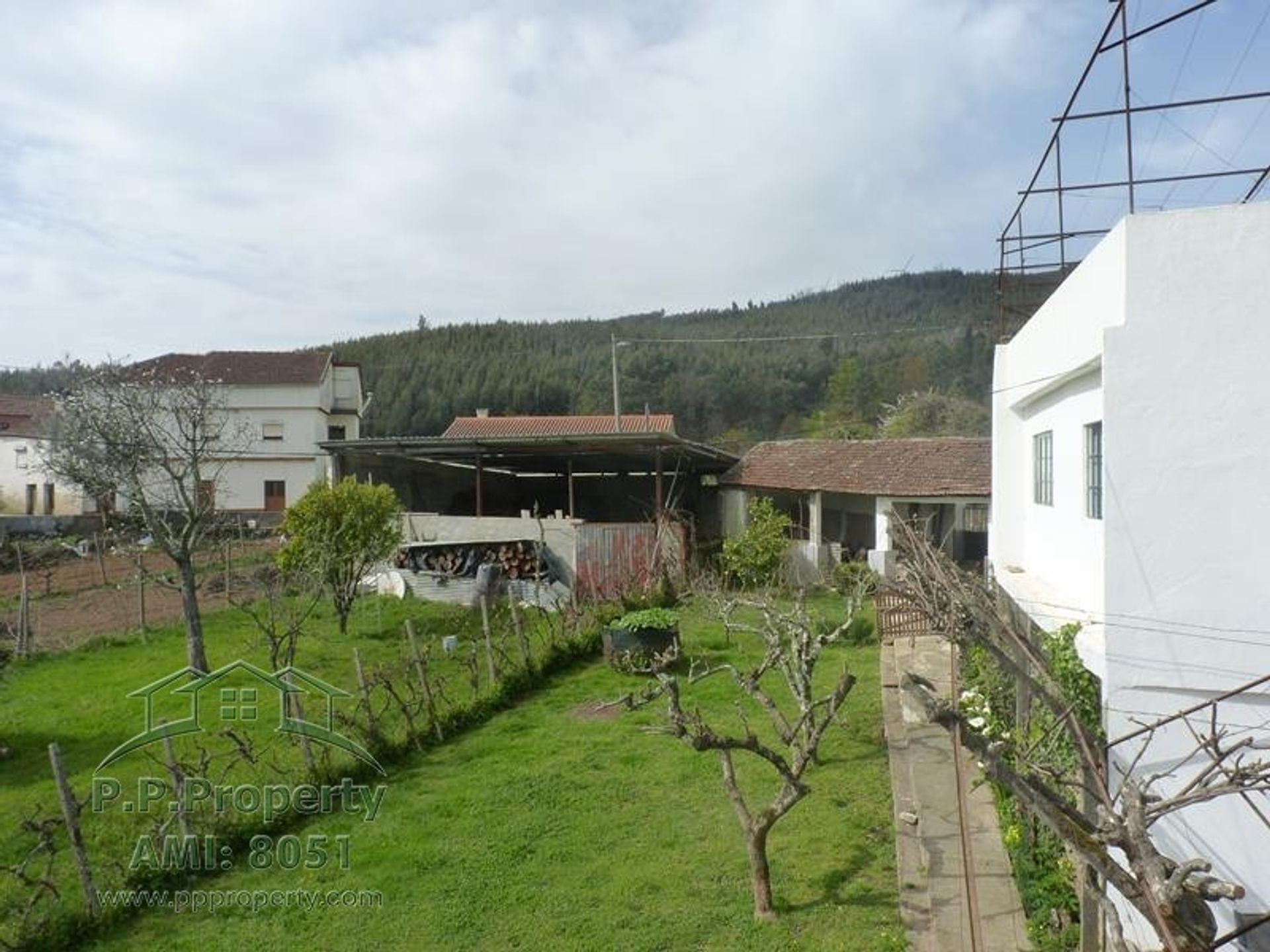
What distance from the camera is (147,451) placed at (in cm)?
1309

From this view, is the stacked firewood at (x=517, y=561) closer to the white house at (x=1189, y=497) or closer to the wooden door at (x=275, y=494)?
the white house at (x=1189, y=497)

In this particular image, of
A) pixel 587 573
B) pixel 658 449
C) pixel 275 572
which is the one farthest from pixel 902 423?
pixel 275 572

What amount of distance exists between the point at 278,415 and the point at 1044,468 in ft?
101

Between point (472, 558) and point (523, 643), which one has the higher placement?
point (472, 558)

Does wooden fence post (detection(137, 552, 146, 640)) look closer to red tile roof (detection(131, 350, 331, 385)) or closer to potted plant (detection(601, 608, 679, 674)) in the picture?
potted plant (detection(601, 608, 679, 674))

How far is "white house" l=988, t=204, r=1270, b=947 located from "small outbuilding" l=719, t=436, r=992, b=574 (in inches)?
455

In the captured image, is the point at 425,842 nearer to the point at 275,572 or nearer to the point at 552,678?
the point at 552,678

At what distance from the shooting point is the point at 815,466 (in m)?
21.5

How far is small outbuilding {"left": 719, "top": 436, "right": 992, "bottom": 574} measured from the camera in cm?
1828

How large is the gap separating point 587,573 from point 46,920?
1135 centimetres

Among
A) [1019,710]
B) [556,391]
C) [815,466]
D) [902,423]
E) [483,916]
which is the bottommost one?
[483,916]


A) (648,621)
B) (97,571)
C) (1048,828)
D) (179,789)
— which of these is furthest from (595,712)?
(97,571)

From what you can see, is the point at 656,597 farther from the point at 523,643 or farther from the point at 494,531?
the point at 523,643

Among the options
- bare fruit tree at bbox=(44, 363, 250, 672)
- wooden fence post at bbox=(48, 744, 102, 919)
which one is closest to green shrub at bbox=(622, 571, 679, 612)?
bare fruit tree at bbox=(44, 363, 250, 672)
